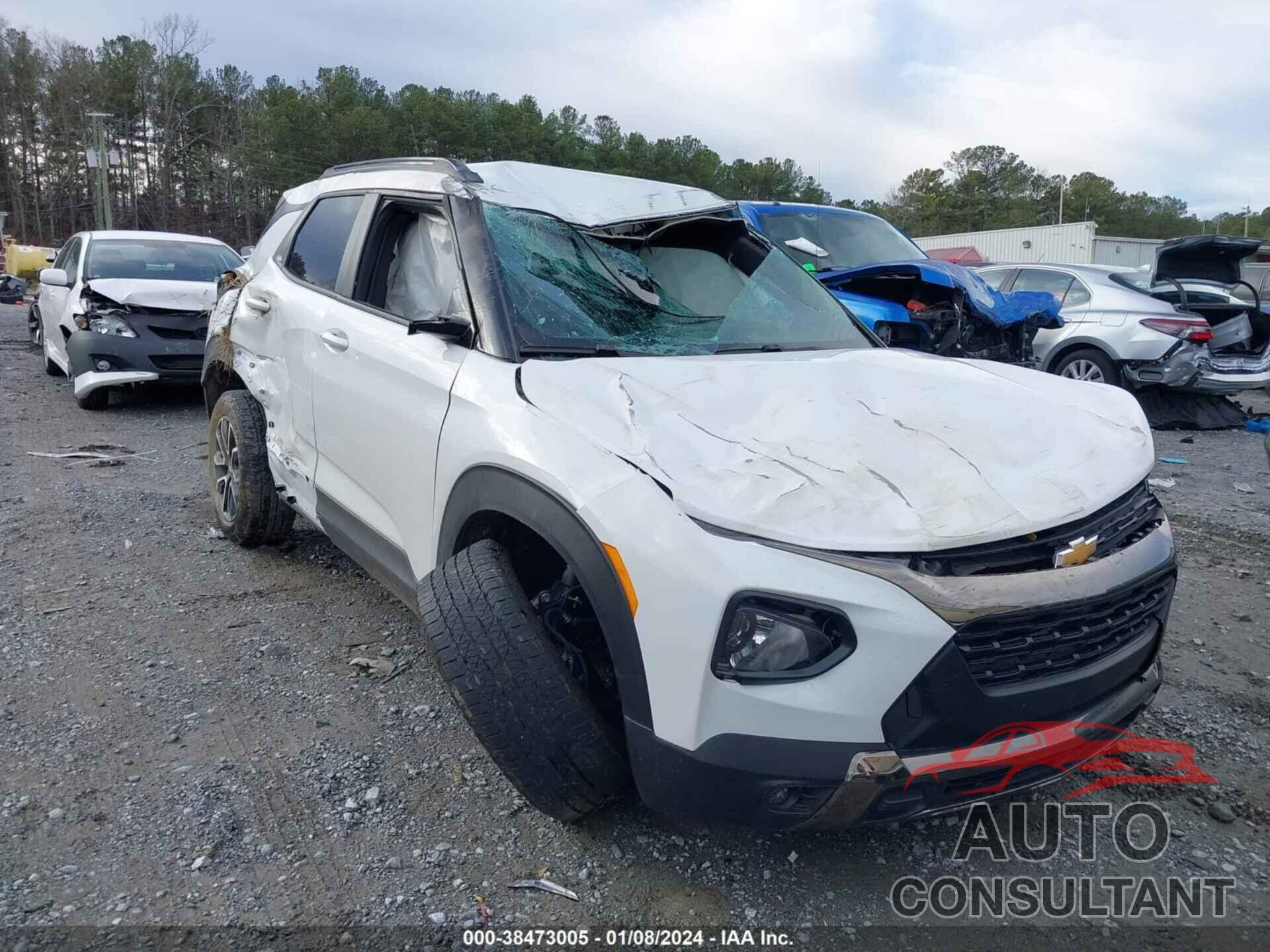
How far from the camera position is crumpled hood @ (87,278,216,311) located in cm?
808

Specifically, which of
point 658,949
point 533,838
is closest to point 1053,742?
point 658,949

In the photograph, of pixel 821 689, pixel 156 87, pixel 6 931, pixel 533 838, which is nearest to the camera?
pixel 821 689

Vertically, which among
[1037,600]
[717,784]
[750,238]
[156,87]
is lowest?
[717,784]

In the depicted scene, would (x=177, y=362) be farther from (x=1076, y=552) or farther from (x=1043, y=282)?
(x=1043, y=282)

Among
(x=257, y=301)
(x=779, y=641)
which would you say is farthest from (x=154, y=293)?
(x=779, y=641)

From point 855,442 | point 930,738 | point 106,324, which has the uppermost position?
point 855,442

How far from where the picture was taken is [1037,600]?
6.28 ft

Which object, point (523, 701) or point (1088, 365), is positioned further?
point (1088, 365)

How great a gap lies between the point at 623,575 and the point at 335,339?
189cm

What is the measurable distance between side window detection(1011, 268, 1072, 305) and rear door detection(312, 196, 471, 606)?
8.00 metres

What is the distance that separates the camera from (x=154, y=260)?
8.96 metres

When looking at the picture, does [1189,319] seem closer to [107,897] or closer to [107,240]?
[107,897]

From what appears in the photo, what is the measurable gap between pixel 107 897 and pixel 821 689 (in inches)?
71.3

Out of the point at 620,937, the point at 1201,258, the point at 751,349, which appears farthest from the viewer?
the point at 1201,258
